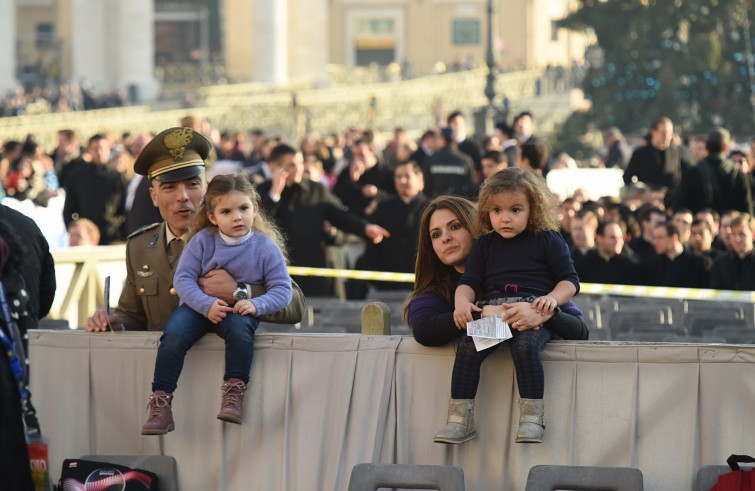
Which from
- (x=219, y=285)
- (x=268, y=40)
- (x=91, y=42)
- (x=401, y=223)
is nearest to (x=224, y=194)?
(x=219, y=285)

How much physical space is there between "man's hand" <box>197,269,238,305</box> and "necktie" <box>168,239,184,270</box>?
0.46 meters

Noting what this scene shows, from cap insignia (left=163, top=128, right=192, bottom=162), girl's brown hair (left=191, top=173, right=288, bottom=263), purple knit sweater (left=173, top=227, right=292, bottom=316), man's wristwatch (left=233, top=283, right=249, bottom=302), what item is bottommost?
man's wristwatch (left=233, top=283, right=249, bottom=302)

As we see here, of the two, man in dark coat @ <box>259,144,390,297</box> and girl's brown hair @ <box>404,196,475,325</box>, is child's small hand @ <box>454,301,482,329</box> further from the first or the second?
man in dark coat @ <box>259,144,390,297</box>

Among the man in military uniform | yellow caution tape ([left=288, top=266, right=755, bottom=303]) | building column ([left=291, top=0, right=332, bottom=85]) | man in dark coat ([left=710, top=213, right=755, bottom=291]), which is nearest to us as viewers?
the man in military uniform

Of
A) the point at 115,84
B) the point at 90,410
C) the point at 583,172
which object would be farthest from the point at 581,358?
the point at 115,84

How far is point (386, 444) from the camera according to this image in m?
6.96

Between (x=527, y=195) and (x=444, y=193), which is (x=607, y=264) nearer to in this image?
(x=444, y=193)

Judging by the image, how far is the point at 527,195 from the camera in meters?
6.78

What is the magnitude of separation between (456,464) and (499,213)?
100 centimetres

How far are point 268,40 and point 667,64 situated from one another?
29.2 m

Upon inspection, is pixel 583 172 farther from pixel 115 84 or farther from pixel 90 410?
pixel 115 84

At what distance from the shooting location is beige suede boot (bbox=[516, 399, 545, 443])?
640cm

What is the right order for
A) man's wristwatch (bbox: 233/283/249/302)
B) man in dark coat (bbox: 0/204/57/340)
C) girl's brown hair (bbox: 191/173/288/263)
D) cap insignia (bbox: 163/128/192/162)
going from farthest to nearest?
1. cap insignia (bbox: 163/128/192/162)
2. man in dark coat (bbox: 0/204/57/340)
3. girl's brown hair (bbox: 191/173/288/263)
4. man's wristwatch (bbox: 233/283/249/302)

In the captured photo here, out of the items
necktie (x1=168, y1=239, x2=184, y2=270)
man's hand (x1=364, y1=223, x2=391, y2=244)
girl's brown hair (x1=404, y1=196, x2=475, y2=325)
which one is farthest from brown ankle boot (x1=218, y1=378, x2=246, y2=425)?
man's hand (x1=364, y1=223, x2=391, y2=244)
